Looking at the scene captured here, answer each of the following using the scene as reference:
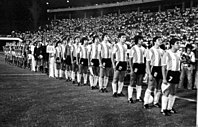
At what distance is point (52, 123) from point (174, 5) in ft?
136

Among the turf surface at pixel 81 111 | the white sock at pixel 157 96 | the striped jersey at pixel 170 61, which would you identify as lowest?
the turf surface at pixel 81 111

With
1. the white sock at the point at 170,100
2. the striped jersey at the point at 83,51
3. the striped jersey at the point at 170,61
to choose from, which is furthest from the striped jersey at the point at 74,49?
the white sock at the point at 170,100

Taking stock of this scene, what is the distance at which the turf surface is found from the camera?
25.3 feet

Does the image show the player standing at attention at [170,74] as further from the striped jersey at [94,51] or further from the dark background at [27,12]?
the dark background at [27,12]

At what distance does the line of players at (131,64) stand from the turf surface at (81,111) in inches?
18.2

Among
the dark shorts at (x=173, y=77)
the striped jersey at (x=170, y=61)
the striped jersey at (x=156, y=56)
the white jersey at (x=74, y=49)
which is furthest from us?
the white jersey at (x=74, y=49)

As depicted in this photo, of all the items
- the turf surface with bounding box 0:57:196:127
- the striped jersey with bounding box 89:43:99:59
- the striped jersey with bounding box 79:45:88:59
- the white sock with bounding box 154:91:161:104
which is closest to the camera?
the turf surface with bounding box 0:57:196:127

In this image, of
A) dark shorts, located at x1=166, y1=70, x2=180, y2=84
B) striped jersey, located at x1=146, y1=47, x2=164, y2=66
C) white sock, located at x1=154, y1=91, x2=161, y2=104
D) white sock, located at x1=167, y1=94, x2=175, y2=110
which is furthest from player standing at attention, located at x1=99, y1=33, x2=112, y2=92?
dark shorts, located at x1=166, y1=70, x2=180, y2=84

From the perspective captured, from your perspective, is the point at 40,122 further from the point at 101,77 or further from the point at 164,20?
the point at 164,20

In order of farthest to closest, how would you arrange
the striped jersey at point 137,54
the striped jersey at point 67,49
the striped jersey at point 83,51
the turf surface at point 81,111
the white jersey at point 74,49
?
the striped jersey at point 67,49, the white jersey at point 74,49, the striped jersey at point 83,51, the striped jersey at point 137,54, the turf surface at point 81,111

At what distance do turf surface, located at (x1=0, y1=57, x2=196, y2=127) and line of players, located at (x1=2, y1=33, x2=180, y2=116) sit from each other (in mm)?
461

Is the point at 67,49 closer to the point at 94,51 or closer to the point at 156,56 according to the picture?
the point at 94,51

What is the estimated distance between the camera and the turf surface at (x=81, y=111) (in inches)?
304

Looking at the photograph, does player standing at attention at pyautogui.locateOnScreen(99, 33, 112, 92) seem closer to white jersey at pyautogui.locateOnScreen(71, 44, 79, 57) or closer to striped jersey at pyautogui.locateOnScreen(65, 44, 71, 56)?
white jersey at pyautogui.locateOnScreen(71, 44, 79, 57)
